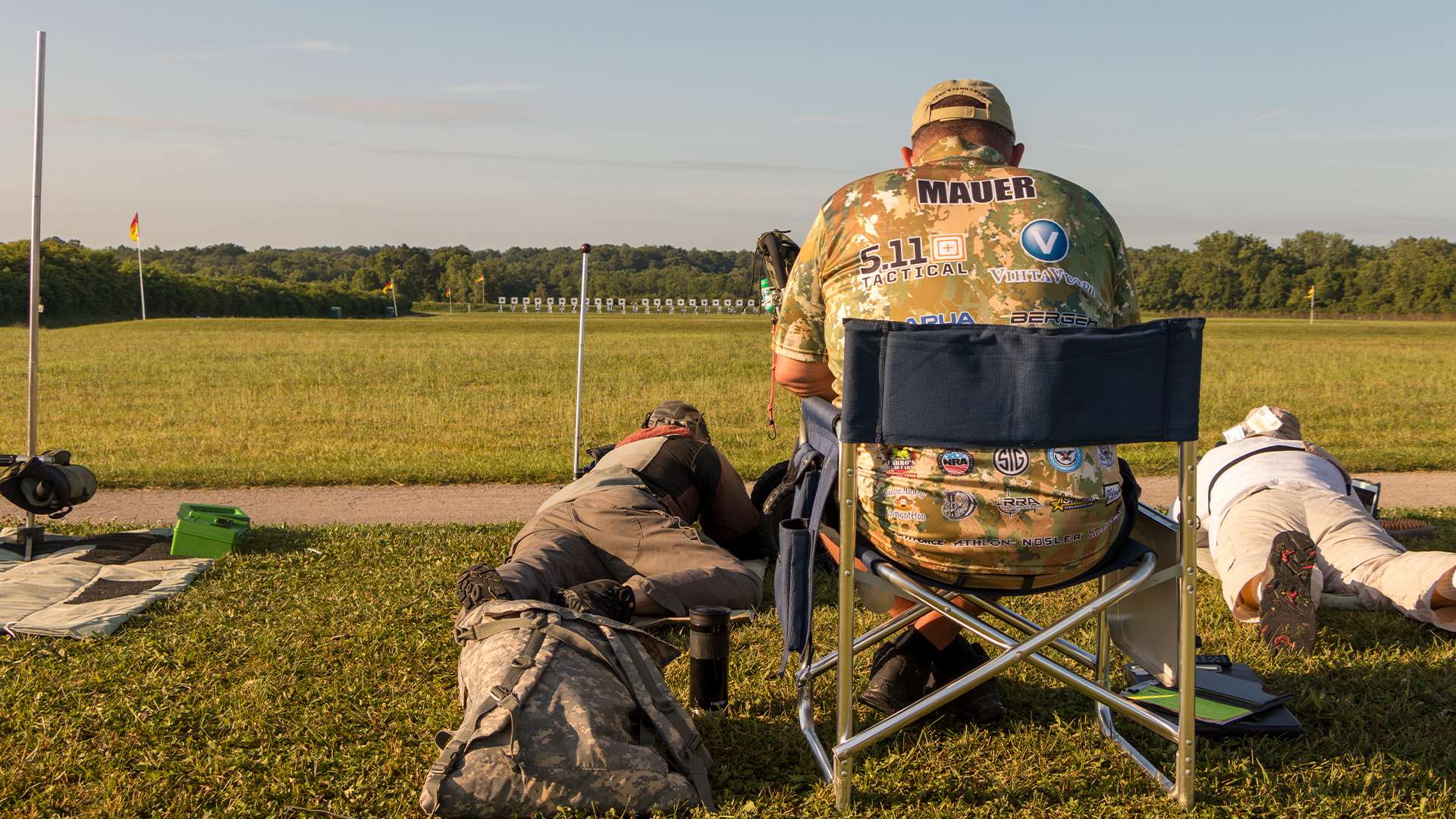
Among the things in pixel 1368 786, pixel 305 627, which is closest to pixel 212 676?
pixel 305 627

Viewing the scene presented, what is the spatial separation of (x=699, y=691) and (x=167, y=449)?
9478 mm

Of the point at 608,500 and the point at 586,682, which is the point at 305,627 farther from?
the point at 586,682

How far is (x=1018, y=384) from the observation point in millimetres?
3035

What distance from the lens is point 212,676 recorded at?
14.8 feet

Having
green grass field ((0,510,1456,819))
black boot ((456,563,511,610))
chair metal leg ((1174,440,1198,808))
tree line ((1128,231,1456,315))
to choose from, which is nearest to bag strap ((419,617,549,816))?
green grass field ((0,510,1456,819))

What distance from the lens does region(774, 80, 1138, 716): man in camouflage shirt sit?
3.21m

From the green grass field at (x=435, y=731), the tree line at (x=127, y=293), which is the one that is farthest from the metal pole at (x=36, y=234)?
the tree line at (x=127, y=293)

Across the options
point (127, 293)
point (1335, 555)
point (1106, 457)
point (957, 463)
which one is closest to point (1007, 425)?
point (957, 463)

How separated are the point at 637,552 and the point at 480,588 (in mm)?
1326

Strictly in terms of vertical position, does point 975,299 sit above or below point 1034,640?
above

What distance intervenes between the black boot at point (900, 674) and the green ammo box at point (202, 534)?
3.95 metres

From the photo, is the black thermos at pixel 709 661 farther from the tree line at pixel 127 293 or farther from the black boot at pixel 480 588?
the tree line at pixel 127 293

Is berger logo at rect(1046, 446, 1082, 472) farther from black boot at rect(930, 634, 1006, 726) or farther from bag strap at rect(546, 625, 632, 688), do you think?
bag strap at rect(546, 625, 632, 688)

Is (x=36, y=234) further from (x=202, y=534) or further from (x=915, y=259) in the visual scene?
(x=915, y=259)
